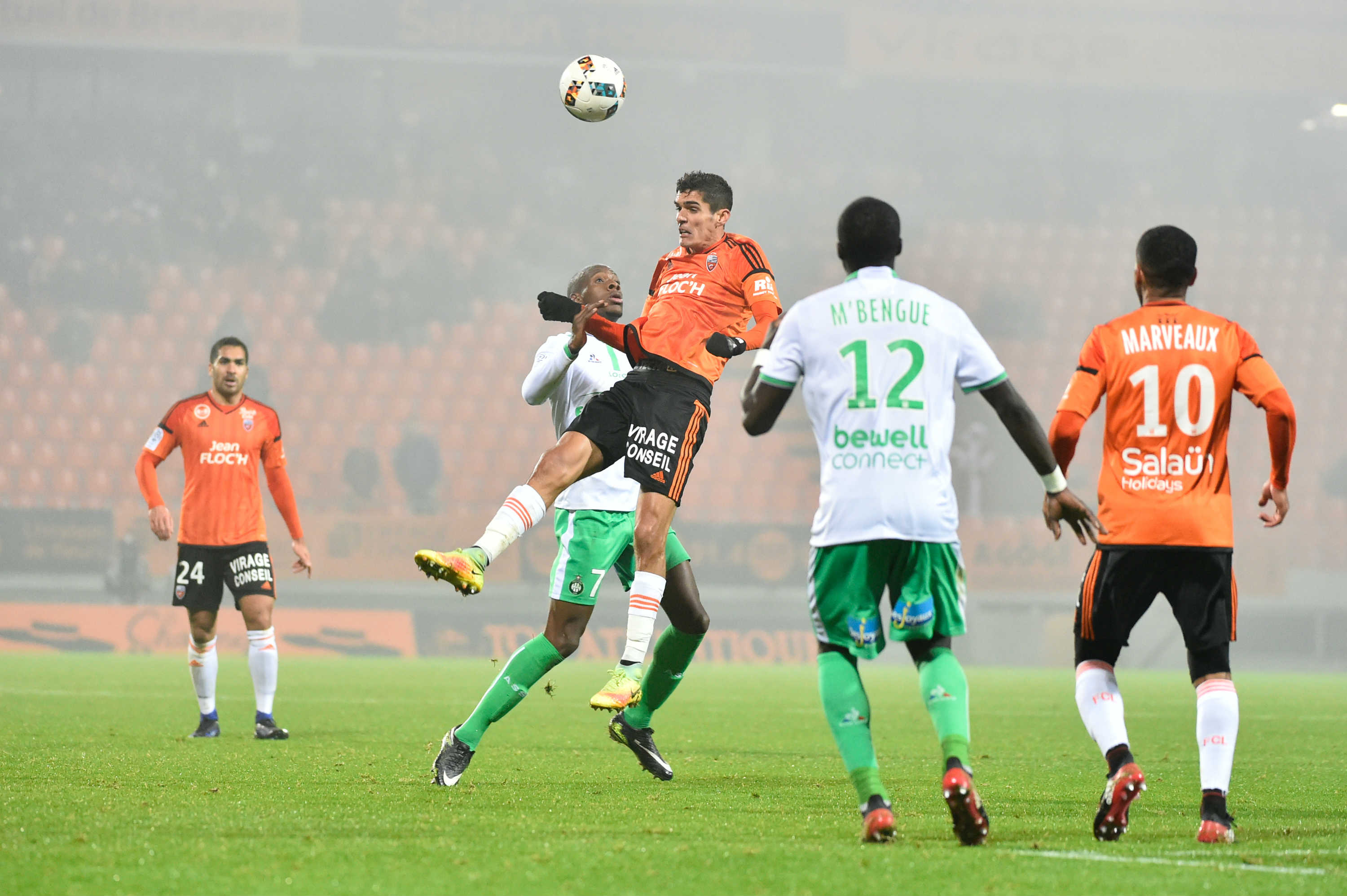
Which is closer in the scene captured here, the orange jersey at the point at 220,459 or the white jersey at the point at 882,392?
the white jersey at the point at 882,392

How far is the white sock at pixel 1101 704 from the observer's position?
4.59 m

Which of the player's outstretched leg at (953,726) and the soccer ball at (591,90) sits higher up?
the soccer ball at (591,90)

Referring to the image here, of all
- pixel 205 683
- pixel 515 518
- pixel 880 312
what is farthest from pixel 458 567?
pixel 205 683

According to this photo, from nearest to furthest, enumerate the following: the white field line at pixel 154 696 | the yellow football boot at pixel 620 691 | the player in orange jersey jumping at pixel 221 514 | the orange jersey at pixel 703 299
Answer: the yellow football boot at pixel 620 691 → the orange jersey at pixel 703 299 → the player in orange jersey jumping at pixel 221 514 → the white field line at pixel 154 696

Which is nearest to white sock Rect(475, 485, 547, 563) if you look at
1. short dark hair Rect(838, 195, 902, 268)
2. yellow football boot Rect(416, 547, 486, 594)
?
yellow football boot Rect(416, 547, 486, 594)

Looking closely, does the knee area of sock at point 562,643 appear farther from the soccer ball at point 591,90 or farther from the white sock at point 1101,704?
the soccer ball at point 591,90

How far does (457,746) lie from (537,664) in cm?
48

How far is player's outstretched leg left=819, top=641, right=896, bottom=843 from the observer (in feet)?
13.3

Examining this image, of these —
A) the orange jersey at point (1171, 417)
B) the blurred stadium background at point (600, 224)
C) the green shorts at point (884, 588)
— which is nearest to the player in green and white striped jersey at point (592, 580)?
the green shorts at point (884, 588)

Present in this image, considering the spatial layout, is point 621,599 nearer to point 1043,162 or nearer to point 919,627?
point 1043,162

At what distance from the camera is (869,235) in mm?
4250

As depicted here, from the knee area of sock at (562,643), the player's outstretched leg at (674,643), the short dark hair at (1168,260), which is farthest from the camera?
the player's outstretched leg at (674,643)

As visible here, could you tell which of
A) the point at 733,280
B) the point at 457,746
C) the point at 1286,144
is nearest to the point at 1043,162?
the point at 1286,144

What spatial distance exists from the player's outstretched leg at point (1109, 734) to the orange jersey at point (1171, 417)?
18.2 inches
